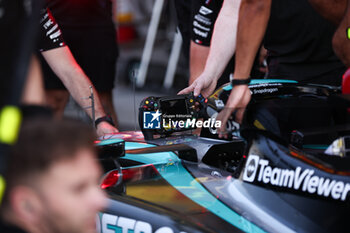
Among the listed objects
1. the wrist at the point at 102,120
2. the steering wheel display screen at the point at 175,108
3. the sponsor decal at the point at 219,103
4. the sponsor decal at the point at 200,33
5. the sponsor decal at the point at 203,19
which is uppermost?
the sponsor decal at the point at 203,19

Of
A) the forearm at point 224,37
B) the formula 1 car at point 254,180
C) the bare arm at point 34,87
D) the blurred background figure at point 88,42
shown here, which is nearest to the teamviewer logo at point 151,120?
the formula 1 car at point 254,180

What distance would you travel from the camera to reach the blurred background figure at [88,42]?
408 cm

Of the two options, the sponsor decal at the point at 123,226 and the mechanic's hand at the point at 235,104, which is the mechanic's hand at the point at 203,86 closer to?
the mechanic's hand at the point at 235,104

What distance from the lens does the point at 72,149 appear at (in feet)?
3.42

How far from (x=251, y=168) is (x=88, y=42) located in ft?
8.67

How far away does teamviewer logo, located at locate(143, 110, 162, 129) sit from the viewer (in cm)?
229

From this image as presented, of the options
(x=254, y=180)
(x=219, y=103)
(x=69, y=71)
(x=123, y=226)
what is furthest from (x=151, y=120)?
(x=69, y=71)

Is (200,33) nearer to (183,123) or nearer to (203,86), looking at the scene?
(203,86)

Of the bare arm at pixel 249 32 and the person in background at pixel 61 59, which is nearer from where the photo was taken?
the bare arm at pixel 249 32

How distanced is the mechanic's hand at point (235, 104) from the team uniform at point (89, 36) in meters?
2.17

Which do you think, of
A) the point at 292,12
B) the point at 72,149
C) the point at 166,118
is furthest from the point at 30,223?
the point at 292,12

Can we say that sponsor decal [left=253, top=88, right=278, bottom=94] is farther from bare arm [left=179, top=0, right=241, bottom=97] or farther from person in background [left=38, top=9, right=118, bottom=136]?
person in background [left=38, top=9, right=118, bottom=136]

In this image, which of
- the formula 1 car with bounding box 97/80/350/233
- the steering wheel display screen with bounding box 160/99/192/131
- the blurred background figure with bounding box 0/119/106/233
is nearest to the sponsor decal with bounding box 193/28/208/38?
the steering wheel display screen with bounding box 160/99/192/131

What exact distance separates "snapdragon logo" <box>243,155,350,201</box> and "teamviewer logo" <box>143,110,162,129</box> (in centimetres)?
63
